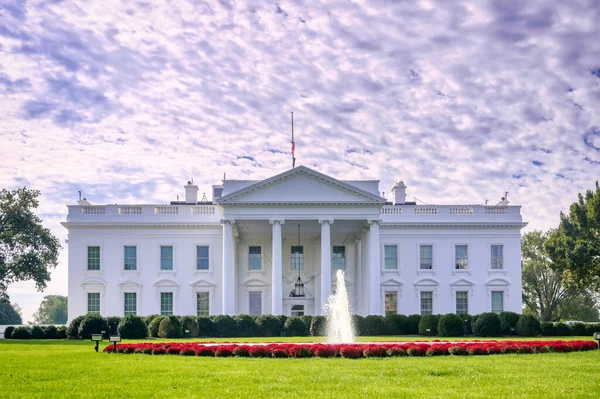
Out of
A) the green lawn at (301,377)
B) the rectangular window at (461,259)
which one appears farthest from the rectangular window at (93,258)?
the green lawn at (301,377)

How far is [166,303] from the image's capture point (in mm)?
48625

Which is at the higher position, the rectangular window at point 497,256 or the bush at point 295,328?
the rectangular window at point 497,256

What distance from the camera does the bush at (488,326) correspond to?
38438 millimetres

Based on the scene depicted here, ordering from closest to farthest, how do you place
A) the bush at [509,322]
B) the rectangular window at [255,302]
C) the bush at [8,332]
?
the bush at [509,322], the bush at [8,332], the rectangular window at [255,302]

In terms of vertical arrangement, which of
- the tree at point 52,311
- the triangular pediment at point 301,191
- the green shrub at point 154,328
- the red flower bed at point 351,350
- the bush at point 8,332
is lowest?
the tree at point 52,311

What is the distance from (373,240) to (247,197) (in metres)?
8.52

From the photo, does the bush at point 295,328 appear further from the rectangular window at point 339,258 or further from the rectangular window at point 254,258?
the rectangular window at point 339,258

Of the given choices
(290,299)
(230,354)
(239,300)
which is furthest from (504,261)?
(230,354)

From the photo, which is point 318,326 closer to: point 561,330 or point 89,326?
point 89,326

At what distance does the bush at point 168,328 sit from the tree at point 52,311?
7800 centimetres

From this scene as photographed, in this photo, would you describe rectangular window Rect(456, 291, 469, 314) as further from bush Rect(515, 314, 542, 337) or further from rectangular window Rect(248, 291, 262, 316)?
rectangular window Rect(248, 291, 262, 316)

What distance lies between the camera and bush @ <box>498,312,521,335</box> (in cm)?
3878

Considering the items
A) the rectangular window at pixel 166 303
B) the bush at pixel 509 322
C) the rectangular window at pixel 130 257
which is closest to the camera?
the bush at pixel 509 322

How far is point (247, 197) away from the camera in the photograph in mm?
44281
